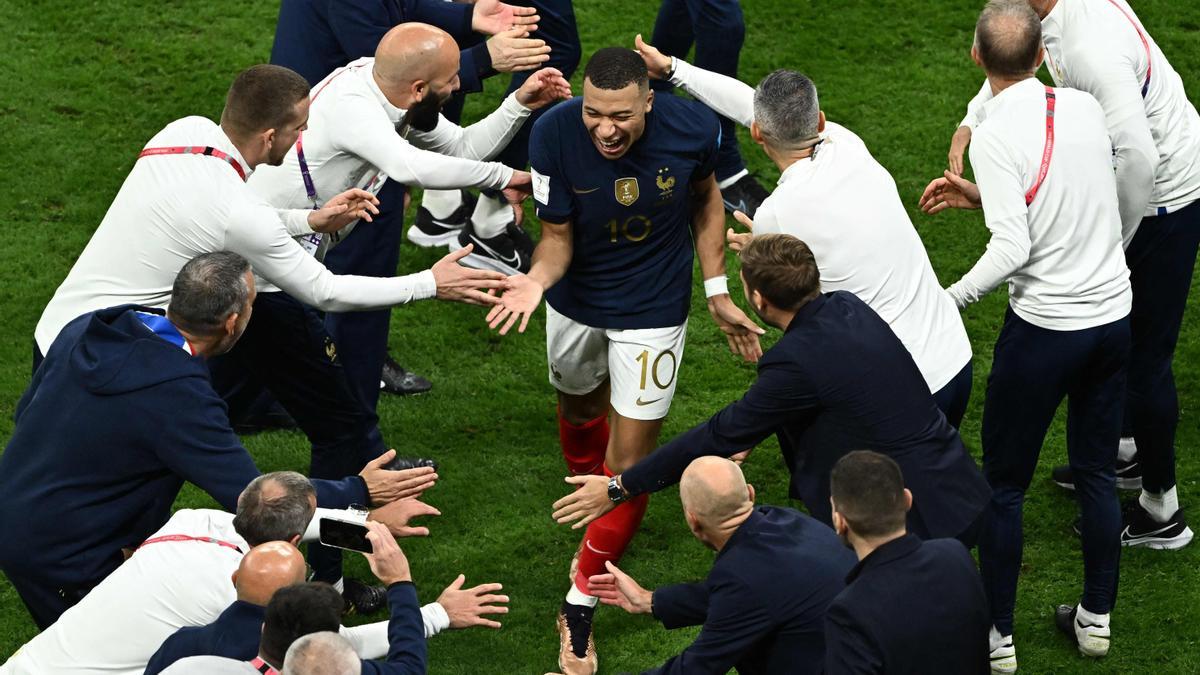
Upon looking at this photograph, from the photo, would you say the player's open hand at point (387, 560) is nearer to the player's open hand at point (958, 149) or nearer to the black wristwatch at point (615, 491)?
the black wristwatch at point (615, 491)

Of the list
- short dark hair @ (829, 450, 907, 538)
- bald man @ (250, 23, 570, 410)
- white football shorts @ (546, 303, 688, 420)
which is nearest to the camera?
short dark hair @ (829, 450, 907, 538)

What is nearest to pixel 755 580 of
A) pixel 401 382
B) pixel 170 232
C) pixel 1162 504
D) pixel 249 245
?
pixel 249 245

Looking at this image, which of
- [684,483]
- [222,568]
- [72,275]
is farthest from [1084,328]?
[72,275]

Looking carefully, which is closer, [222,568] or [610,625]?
[222,568]

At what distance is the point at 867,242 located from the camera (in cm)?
501

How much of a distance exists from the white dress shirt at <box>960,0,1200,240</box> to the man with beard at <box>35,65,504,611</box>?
83.0 inches

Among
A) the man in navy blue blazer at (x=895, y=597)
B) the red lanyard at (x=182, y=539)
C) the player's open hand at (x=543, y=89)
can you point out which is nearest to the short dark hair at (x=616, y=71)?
the player's open hand at (x=543, y=89)

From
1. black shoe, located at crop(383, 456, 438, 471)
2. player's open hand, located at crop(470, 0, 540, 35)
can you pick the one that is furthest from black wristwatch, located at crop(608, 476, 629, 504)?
player's open hand, located at crop(470, 0, 540, 35)

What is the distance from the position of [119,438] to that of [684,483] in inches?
62.3

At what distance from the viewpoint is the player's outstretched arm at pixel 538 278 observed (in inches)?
215

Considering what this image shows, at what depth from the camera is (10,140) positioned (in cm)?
823

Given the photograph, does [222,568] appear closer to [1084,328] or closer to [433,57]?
[433,57]

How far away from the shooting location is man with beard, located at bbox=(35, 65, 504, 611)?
195 inches

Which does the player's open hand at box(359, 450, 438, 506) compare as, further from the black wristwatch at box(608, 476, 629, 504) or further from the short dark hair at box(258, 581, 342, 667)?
the short dark hair at box(258, 581, 342, 667)
